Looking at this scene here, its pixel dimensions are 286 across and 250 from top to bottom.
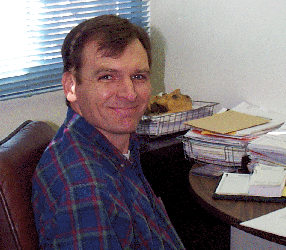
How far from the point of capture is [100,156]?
1.01 meters

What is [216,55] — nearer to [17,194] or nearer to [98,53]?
[98,53]

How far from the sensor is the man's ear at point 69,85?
114 cm

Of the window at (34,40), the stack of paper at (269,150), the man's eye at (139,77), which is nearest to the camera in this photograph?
the man's eye at (139,77)

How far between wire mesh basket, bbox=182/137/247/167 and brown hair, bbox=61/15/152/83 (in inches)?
24.0

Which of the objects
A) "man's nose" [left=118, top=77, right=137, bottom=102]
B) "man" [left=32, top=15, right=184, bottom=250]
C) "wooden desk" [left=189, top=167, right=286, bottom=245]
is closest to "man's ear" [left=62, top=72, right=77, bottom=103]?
"man" [left=32, top=15, right=184, bottom=250]

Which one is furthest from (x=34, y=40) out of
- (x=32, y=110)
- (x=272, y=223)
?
(x=272, y=223)

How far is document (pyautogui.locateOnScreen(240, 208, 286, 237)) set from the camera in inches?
41.3

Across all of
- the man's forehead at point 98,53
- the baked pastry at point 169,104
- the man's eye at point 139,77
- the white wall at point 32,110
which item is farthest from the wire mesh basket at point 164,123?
the man's forehead at point 98,53

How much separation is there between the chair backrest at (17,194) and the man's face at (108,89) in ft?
0.66

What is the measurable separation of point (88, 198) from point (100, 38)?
0.46m

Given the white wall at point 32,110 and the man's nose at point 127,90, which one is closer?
the man's nose at point 127,90

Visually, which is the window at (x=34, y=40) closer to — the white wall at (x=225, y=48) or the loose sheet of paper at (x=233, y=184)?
the white wall at (x=225, y=48)

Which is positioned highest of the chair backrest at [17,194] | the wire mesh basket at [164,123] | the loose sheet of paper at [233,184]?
the chair backrest at [17,194]

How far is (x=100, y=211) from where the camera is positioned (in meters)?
0.83
